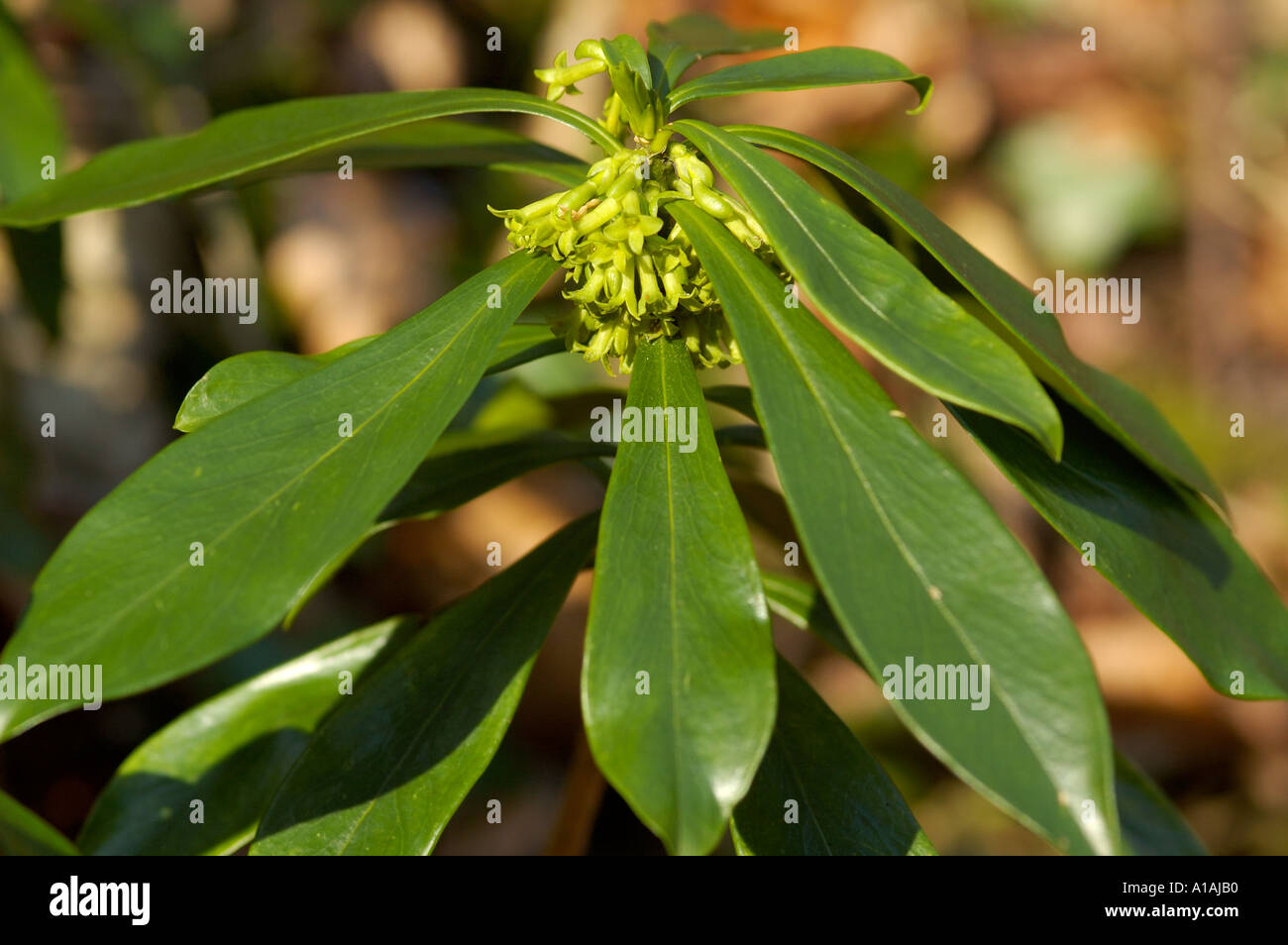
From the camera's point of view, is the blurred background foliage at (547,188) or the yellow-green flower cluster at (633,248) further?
the blurred background foliage at (547,188)

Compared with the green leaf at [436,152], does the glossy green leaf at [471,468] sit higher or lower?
lower

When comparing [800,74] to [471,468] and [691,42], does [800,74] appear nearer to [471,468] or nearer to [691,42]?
[691,42]

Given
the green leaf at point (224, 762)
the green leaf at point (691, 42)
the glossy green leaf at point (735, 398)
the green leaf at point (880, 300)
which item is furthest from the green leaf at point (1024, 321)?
the green leaf at point (224, 762)

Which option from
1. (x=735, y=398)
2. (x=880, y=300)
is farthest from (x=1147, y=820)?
(x=880, y=300)

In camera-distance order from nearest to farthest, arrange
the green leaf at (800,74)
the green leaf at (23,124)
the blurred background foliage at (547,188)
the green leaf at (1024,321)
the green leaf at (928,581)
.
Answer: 1. the green leaf at (928,581)
2. the green leaf at (1024,321)
3. the green leaf at (800,74)
4. the green leaf at (23,124)
5. the blurred background foliage at (547,188)

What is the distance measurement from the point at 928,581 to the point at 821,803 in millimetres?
315

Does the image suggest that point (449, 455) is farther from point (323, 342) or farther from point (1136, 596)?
point (323, 342)

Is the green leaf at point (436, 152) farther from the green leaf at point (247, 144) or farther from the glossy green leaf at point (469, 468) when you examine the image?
the glossy green leaf at point (469, 468)

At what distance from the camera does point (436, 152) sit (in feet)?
3.87

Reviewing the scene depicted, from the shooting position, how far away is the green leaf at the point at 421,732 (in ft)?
2.95

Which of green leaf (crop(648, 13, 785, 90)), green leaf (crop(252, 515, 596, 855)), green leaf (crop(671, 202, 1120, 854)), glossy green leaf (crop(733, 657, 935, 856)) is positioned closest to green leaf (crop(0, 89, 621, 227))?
green leaf (crop(648, 13, 785, 90))

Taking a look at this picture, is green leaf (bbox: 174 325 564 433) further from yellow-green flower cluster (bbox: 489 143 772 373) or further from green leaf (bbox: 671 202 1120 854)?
green leaf (bbox: 671 202 1120 854)

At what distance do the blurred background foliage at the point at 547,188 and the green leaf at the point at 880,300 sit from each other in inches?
64.9

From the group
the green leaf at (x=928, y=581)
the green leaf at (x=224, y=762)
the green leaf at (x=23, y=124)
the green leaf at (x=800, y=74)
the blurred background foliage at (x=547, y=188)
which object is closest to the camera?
the green leaf at (x=928, y=581)
